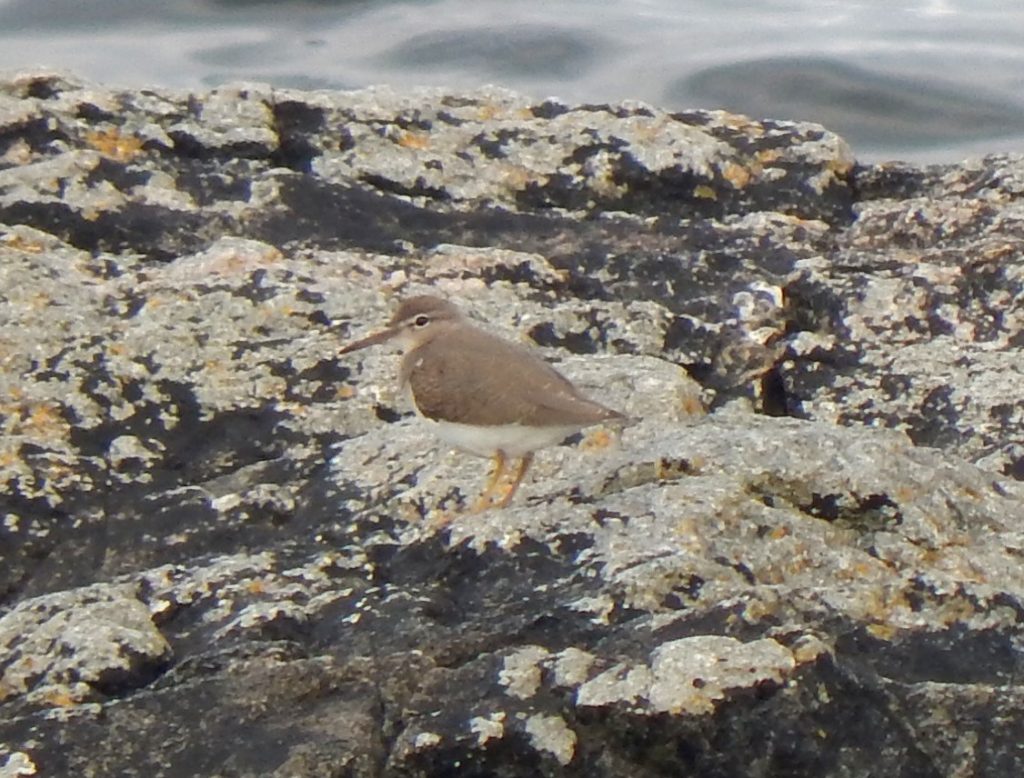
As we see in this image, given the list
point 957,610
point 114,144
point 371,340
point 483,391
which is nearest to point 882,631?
point 957,610

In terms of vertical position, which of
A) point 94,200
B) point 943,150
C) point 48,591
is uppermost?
point 94,200

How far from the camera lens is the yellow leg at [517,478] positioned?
5.52m

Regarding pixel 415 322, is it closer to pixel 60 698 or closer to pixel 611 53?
pixel 60 698

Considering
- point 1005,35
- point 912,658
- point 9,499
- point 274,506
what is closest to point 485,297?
point 274,506

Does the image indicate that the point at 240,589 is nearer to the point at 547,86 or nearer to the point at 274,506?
the point at 274,506

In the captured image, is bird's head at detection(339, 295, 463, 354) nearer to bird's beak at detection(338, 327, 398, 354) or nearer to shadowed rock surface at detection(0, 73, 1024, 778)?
bird's beak at detection(338, 327, 398, 354)

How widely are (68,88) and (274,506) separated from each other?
2813mm

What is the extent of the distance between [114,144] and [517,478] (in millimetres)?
2502

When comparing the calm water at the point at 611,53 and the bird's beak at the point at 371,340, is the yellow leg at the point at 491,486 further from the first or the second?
the calm water at the point at 611,53

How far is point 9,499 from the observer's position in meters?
5.48

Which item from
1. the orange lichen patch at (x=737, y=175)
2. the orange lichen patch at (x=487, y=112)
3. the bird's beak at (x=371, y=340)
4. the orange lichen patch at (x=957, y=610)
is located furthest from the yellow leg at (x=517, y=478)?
the orange lichen patch at (x=487, y=112)

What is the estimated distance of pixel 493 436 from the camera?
5.91 metres

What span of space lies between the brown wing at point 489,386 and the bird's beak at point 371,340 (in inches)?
7.3

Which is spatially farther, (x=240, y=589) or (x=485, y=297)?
(x=485, y=297)
